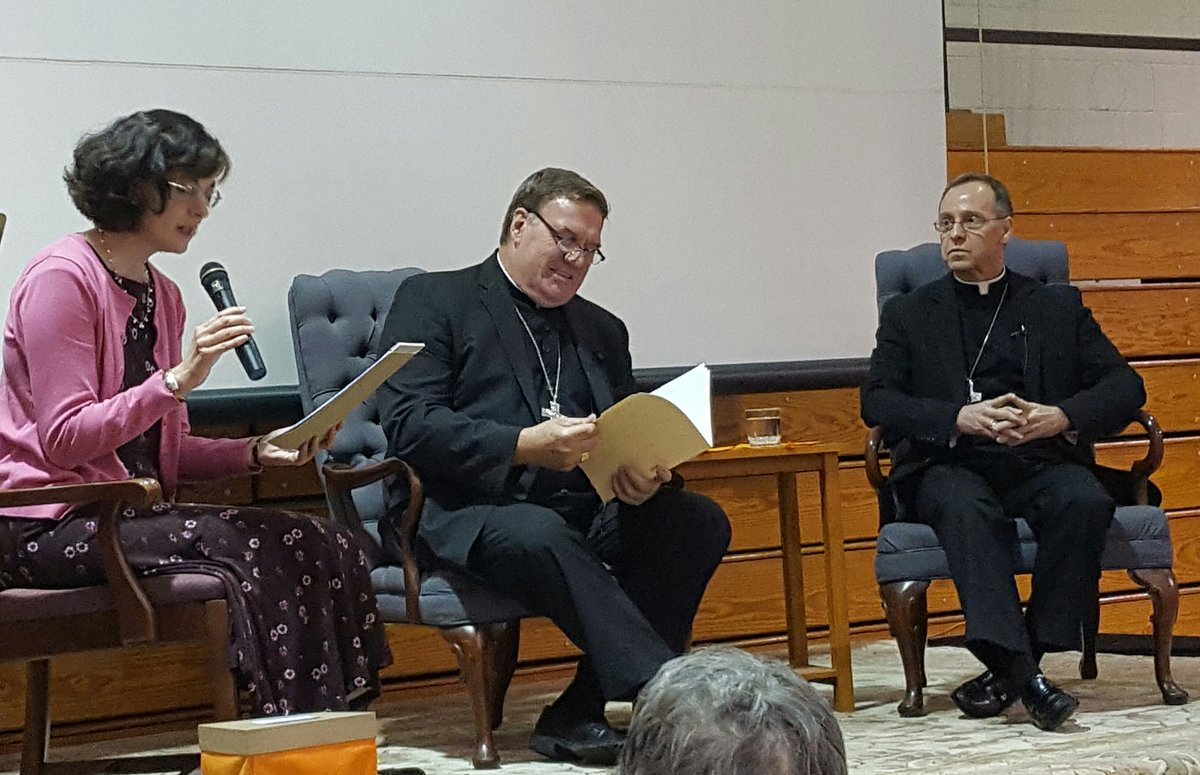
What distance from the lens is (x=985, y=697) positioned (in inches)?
125

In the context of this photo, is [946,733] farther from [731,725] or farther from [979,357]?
[731,725]

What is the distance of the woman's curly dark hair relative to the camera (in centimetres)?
256

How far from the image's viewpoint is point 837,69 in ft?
14.4

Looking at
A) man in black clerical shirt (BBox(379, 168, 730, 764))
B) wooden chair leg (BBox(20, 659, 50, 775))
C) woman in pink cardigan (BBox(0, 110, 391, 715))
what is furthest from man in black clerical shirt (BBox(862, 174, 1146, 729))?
wooden chair leg (BBox(20, 659, 50, 775))

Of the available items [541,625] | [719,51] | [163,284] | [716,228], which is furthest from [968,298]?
[163,284]

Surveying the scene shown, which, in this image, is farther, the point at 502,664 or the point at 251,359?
the point at 502,664

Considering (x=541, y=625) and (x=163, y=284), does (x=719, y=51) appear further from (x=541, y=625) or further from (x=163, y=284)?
(x=163, y=284)

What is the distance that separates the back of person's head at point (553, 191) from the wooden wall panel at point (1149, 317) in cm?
231

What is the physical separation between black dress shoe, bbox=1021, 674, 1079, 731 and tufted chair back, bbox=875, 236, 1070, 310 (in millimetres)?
1135

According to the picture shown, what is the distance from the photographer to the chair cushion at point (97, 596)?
2.43 metres

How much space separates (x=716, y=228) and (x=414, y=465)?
4.93 ft

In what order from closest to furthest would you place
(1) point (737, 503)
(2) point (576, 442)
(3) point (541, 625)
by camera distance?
(2) point (576, 442), (3) point (541, 625), (1) point (737, 503)

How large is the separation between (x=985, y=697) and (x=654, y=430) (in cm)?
97

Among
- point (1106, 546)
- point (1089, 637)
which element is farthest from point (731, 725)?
point (1089, 637)
